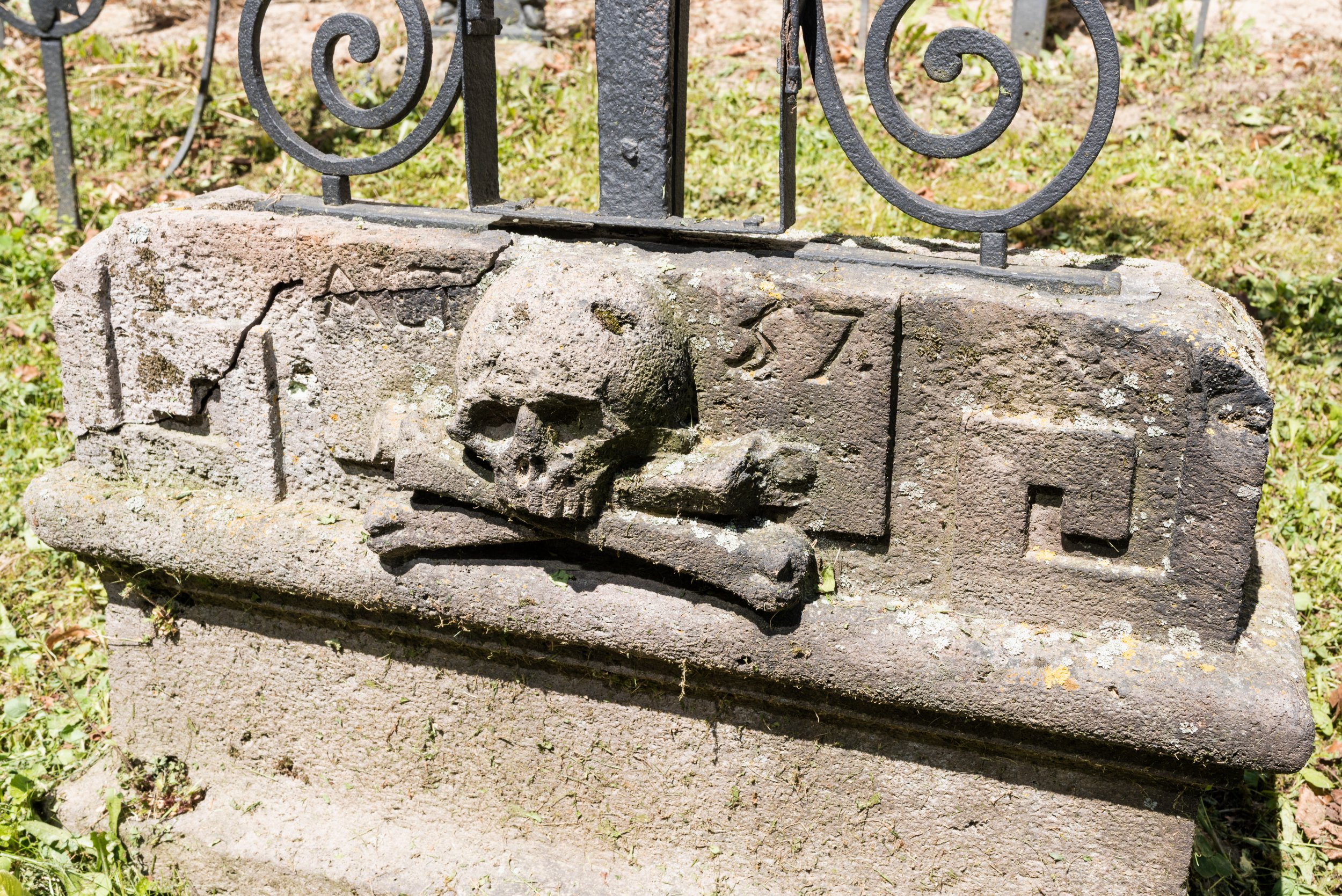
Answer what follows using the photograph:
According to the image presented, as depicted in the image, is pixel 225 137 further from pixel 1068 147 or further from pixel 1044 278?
pixel 1044 278

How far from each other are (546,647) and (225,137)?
3519 mm

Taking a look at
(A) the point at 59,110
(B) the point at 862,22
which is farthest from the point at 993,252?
(A) the point at 59,110

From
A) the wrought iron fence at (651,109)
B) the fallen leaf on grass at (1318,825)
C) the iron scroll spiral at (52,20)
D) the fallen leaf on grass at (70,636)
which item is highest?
the iron scroll spiral at (52,20)

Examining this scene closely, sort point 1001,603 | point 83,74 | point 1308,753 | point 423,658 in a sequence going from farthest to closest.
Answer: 1. point 83,74
2. point 423,658
3. point 1001,603
4. point 1308,753

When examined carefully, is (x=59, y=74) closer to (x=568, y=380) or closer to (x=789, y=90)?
(x=568, y=380)

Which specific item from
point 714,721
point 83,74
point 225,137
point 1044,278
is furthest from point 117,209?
point 1044,278

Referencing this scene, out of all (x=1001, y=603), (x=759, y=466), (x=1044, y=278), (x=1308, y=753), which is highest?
(x=1044, y=278)

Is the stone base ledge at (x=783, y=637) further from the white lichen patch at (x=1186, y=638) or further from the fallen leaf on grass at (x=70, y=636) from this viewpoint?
the fallen leaf on grass at (x=70, y=636)

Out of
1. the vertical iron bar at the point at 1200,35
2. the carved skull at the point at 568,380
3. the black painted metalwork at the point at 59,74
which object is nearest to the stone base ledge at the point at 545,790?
the carved skull at the point at 568,380

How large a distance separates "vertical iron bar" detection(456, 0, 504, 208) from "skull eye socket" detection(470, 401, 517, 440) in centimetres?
46

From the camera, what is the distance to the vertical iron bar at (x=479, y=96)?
2.15 meters

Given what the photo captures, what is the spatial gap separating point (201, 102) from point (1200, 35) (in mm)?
4232

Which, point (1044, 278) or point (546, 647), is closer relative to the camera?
point (1044, 278)

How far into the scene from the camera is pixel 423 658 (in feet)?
8.14
